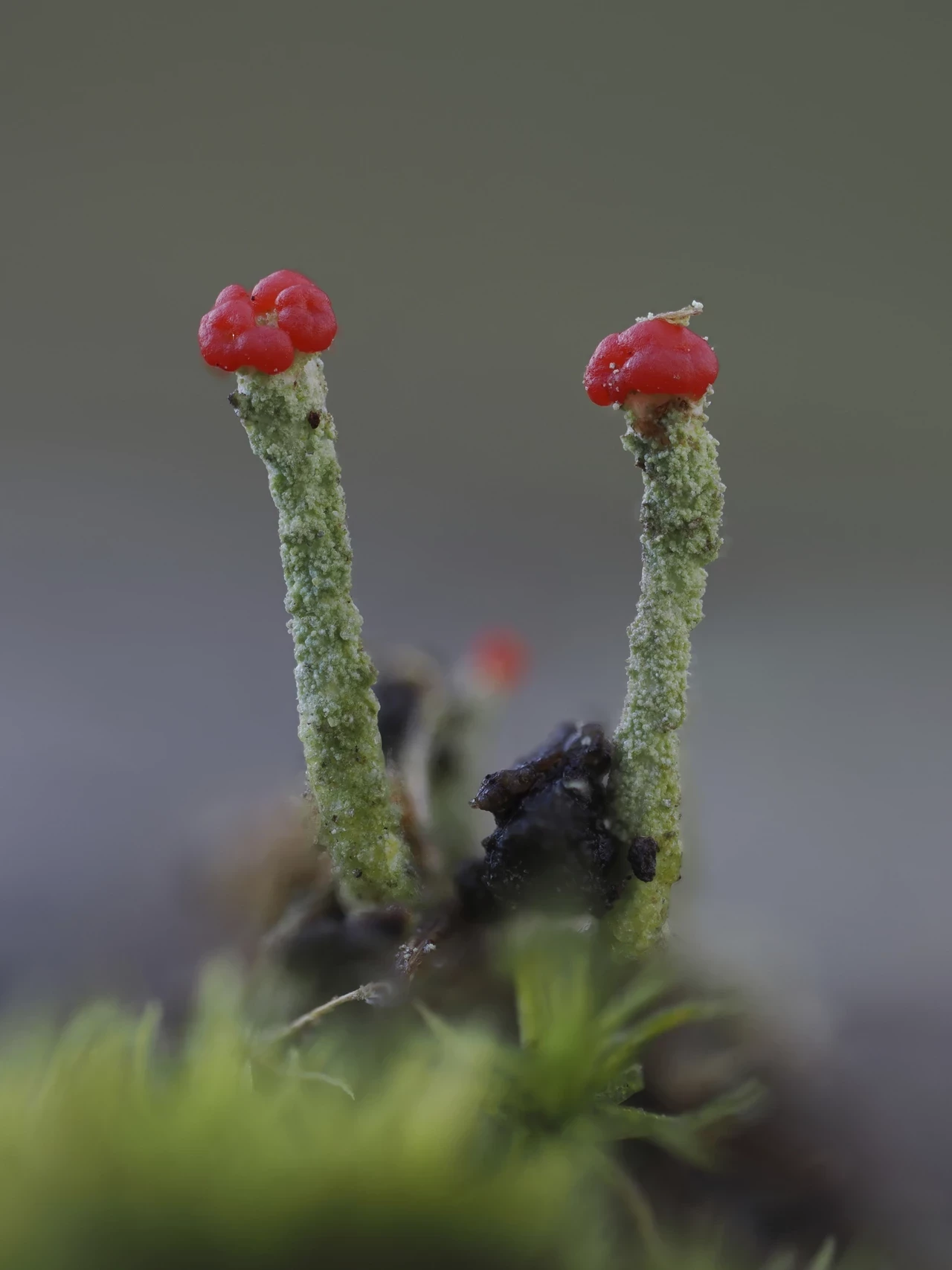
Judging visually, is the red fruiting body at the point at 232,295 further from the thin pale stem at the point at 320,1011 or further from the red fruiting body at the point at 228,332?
the thin pale stem at the point at 320,1011

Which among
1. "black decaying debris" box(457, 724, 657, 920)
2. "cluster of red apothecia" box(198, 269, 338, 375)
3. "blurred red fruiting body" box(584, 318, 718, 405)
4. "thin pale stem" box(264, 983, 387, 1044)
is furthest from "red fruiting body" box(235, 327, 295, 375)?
"thin pale stem" box(264, 983, 387, 1044)

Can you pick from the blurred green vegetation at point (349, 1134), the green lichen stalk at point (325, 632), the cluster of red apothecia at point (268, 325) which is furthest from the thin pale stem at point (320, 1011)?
the cluster of red apothecia at point (268, 325)

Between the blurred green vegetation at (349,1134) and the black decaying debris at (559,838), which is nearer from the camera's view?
the blurred green vegetation at (349,1134)

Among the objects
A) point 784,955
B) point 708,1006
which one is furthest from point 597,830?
point 784,955

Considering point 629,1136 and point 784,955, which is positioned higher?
point 784,955

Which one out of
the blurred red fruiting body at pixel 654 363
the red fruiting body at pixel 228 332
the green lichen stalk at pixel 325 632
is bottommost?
the green lichen stalk at pixel 325 632

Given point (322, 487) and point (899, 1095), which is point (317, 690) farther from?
point (899, 1095)

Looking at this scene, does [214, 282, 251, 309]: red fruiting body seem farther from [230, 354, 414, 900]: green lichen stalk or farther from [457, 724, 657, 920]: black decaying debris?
[457, 724, 657, 920]: black decaying debris
